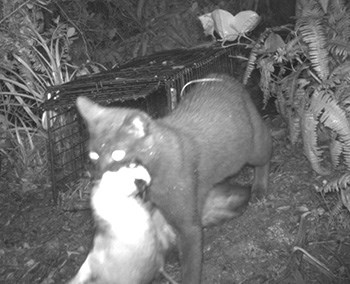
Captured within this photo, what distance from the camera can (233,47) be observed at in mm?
5684

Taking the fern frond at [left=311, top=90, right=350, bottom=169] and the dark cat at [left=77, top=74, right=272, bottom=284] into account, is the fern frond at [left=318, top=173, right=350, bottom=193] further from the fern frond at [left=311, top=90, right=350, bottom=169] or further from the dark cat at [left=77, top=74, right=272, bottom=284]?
the dark cat at [left=77, top=74, right=272, bottom=284]

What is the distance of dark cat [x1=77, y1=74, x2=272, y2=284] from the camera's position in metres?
3.37

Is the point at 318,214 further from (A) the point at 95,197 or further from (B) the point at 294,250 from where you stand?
(A) the point at 95,197

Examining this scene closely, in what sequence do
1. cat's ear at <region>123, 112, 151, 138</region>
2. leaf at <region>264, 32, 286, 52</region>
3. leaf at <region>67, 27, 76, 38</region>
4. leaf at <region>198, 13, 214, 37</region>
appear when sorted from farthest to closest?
leaf at <region>67, 27, 76, 38</region> → leaf at <region>198, 13, 214, 37</region> → leaf at <region>264, 32, 286, 52</region> → cat's ear at <region>123, 112, 151, 138</region>

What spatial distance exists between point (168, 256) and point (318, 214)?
124cm

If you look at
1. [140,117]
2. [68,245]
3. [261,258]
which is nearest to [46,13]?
[68,245]

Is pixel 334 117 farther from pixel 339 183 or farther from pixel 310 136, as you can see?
pixel 339 183

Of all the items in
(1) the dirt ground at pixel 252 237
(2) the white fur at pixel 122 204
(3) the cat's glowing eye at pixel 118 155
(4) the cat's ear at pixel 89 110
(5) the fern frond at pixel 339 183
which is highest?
(4) the cat's ear at pixel 89 110

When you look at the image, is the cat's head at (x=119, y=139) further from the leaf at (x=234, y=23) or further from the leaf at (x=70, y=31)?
the leaf at (x=70, y=31)

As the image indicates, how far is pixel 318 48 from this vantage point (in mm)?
4281

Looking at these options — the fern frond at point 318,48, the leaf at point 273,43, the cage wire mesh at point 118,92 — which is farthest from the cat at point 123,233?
the leaf at point 273,43

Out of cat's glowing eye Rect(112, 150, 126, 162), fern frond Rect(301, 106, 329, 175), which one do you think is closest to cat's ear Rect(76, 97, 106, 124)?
cat's glowing eye Rect(112, 150, 126, 162)

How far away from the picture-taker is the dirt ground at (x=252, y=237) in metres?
3.68

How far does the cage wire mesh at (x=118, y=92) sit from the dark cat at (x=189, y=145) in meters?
0.39
